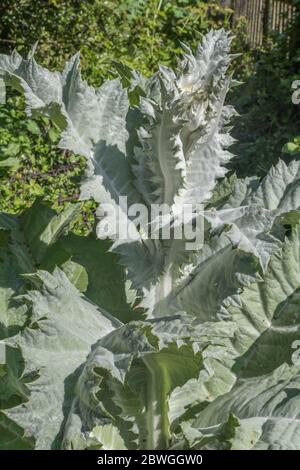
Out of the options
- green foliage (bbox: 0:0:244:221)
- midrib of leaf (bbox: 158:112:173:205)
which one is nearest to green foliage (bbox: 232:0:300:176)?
green foliage (bbox: 0:0:244:221)

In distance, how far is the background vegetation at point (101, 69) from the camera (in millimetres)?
4520

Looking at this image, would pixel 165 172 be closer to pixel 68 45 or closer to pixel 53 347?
pixel 53 347

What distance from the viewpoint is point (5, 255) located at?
2000mm

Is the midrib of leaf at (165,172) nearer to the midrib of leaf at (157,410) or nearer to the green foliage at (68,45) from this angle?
the midrib of leaf at (157,410)

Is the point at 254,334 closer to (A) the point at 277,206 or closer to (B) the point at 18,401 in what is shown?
(A) the point at 277,206

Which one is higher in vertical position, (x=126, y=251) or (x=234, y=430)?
(x=126, y=251)

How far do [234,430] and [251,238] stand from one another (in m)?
0.41

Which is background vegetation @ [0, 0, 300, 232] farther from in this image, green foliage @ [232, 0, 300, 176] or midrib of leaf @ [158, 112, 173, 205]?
midrib of leaf @ [158, 112, 173, 205]

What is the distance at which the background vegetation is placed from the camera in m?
4.52

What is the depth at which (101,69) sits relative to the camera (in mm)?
5395

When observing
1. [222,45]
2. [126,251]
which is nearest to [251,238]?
[126,251]

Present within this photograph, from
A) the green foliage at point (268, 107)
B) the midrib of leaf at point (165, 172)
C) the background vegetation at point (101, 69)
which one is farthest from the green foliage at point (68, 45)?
the midrib of leaf at point (165, 172)

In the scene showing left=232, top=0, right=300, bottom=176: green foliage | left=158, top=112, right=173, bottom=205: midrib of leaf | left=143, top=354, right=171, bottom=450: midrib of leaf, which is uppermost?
left=232, top=0, right=300, bottom=176: green foliage

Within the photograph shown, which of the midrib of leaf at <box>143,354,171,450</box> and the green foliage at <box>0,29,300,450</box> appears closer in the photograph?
the green foliage at <box>0,29,300,450</box>
